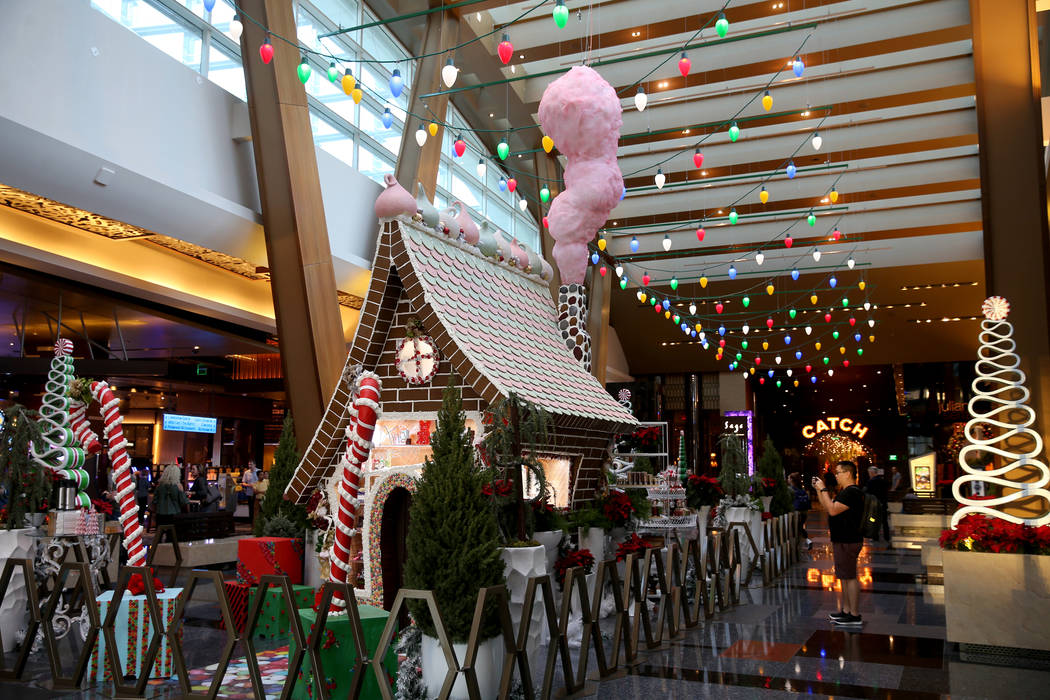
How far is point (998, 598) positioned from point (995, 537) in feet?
1.50

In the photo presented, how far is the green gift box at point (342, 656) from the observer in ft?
15.6

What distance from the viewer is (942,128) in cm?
1455

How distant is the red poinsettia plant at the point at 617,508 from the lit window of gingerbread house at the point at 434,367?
0.29 m

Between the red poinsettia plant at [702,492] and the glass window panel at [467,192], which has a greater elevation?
the glass window panel at [467,192]

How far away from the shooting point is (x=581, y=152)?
6090 millimetres

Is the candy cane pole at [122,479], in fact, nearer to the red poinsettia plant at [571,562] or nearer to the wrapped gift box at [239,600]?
the wrapped gift box at [239,600]

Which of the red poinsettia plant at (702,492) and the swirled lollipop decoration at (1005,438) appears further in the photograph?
the red poinsettia plant at (702,492)

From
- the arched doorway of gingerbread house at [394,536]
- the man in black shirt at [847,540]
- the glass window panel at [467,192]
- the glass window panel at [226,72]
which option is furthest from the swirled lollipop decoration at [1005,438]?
the glass window panel at [467,192]

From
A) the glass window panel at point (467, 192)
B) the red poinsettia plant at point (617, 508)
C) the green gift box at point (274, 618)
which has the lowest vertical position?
the green gift box at point (274, 618)

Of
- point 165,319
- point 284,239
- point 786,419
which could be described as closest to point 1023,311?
point 284,239

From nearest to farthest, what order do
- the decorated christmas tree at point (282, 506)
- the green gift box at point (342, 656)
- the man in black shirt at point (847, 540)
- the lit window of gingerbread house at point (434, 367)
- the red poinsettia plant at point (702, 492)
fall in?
the green gift box at point (342, 656), the lit window of gingerbread house at point (434, 367), the man in black shirt at point (847, 540), the decorated christmas tree at point (282, 506), the red poinsettia plant at point (702, 492)

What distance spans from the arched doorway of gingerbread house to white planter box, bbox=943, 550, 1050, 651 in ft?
14.0

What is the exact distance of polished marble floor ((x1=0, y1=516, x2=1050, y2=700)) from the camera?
532 cm

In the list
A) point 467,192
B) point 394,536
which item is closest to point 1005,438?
point 394,536
